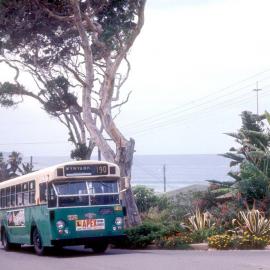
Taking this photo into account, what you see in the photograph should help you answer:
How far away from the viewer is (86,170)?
19.1m

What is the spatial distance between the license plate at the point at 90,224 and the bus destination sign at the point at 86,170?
1428 mm

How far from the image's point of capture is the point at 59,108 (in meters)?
30.8

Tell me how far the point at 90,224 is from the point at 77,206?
676 mm

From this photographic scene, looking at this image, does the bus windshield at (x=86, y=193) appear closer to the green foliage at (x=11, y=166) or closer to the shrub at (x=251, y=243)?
the shrub at (x=251, y=243)

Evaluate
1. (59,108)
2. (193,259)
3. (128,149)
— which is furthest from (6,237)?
(193,259)

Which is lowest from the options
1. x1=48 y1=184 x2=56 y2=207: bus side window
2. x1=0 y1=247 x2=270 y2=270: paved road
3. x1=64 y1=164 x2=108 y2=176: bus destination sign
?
x1=0 y1=247 x2=270 y2=270: paved road

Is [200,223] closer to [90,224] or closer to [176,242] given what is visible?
[176,242]

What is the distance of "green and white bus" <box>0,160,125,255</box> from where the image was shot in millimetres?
18516

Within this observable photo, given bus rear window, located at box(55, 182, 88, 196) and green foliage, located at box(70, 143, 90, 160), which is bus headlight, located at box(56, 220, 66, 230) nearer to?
bus rear window, located at box(55, 182, 88, 196)

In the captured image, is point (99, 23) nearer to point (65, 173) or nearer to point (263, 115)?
point (263, 115)

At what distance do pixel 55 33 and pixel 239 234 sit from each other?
14448 millimetres

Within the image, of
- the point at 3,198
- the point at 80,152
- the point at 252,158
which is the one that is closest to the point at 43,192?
the point at 3,198

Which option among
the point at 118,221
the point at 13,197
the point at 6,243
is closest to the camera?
the point at 118,221

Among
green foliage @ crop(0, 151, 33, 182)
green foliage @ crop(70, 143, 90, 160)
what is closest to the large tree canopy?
green foliage @ crop(70, 143, 90, 160)
